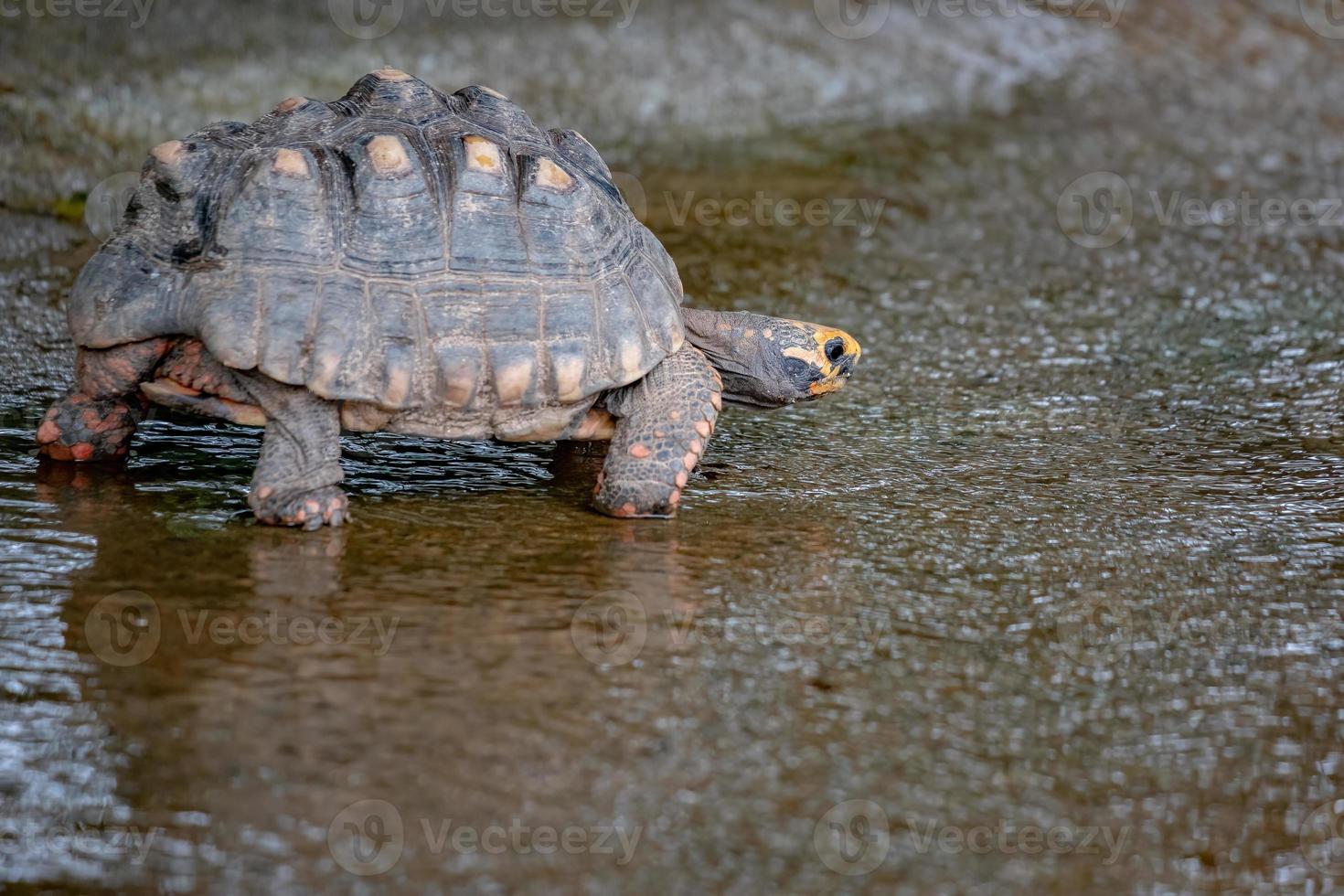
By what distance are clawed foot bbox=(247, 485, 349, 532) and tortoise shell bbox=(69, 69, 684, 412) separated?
1.16 feet

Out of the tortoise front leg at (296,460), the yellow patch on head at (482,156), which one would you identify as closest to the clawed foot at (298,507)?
the tortoise front leg at (296,460)

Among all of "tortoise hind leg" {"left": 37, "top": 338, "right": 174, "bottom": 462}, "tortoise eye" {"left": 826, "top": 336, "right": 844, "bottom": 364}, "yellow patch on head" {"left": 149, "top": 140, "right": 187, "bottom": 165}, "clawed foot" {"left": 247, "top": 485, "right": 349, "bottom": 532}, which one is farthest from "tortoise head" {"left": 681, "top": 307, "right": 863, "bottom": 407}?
"tortoise hind leg" {"left": 37, "top": 338, "right": 174, "bottom": 462}

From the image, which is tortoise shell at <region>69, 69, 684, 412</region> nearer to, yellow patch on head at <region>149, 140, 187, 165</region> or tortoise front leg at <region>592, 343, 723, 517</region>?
yellow patch on head at <region>149, 140, 187, 165</region>

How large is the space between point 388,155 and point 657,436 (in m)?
1.37

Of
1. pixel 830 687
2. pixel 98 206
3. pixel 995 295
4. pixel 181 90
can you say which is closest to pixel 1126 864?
pixel 830 687

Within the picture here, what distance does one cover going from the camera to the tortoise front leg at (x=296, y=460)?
4547mm

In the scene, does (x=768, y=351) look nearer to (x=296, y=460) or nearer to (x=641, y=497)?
(x=641, y=497)

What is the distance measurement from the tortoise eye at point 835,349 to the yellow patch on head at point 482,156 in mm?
1610

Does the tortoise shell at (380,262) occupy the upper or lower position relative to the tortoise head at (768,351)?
upper

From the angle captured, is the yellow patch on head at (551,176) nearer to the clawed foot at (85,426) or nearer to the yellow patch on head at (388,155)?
the yellow patch on head at (388,155)

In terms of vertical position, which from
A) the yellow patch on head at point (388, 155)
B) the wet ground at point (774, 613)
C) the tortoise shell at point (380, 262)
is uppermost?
the yellow patch on head at point (388, 155)

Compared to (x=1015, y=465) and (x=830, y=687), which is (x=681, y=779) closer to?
(x=830, y=687)

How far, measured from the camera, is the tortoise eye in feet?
18.6

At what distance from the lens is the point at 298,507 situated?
4516 mm
